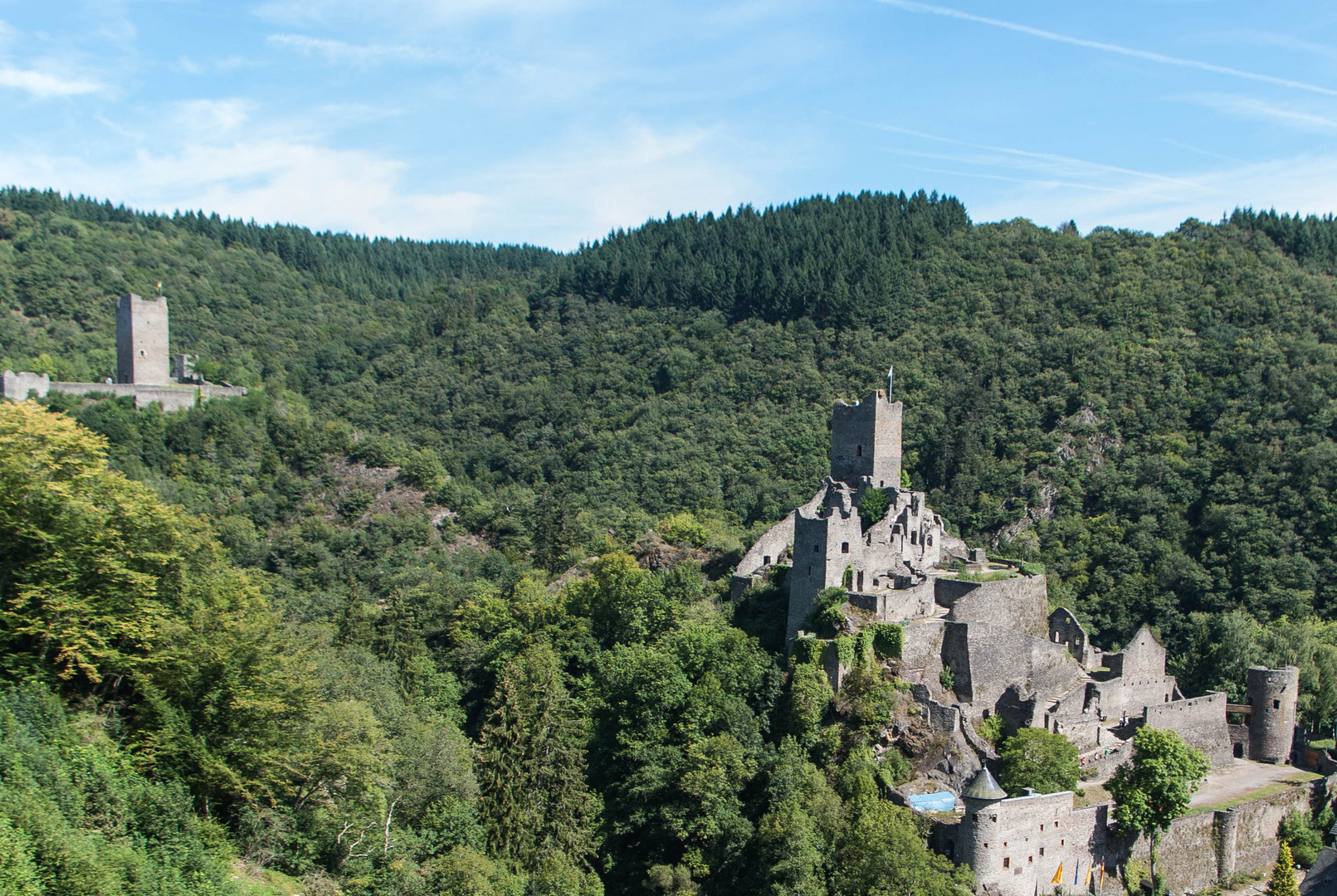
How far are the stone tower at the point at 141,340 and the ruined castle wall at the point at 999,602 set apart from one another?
190 feet

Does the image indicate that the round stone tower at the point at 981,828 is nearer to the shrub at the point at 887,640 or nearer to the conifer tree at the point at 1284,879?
the shrub at the point at 887,640

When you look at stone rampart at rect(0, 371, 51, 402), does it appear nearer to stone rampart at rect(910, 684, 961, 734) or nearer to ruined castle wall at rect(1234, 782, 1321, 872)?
stone rampart at rect(910, 684, 961, 734)

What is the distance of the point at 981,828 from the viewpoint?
101 ft

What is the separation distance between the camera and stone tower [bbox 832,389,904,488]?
4409 centimetres

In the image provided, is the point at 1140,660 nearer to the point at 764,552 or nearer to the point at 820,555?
the point at 820,555

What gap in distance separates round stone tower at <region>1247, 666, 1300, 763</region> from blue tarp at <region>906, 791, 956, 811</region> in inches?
667

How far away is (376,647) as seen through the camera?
4884 cm

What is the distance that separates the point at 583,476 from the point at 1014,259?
4182 centimetres

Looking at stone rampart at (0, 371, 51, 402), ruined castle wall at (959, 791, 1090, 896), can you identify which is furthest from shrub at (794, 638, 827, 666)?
stone rampart at (0, 371, 51, 402)

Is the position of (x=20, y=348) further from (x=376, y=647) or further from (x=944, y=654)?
(x=944, y=654)

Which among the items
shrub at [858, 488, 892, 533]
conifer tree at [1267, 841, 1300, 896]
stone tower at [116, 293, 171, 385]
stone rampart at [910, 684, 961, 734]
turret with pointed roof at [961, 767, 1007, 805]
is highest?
stone tower at [116, 293, 171, 385]

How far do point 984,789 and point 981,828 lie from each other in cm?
115

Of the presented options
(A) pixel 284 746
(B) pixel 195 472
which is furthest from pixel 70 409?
(A) pixel 284 746

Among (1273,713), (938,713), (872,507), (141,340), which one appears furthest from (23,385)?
(1273,713)
